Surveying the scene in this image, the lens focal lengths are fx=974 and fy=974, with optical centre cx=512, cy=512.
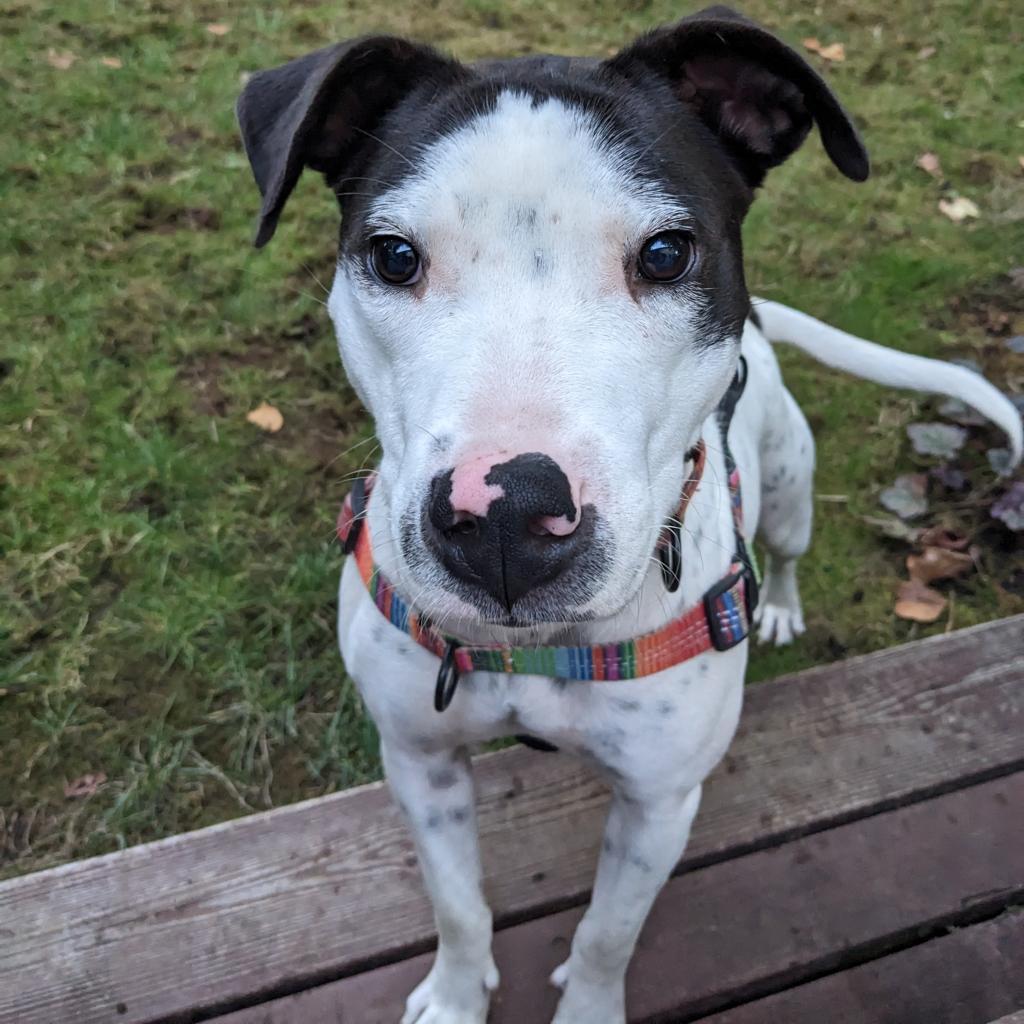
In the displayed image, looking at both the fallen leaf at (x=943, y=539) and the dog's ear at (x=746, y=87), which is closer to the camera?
the dog's ear at (x=746, y=87)

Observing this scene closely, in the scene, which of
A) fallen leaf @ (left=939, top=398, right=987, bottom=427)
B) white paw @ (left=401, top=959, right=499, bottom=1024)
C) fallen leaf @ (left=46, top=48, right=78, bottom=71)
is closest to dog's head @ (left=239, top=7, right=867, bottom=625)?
white paw @ (left=401, top=959, right=499, bottom=1024)

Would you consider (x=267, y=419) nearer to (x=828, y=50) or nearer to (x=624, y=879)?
(x=624, y=879)

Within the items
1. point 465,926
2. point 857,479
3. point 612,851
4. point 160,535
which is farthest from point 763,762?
point 160,535

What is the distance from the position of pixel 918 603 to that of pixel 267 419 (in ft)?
8.86

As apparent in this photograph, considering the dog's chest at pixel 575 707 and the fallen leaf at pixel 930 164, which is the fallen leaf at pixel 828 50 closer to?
the fallen leaf at pixel 930 164

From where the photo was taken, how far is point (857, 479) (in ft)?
13.5

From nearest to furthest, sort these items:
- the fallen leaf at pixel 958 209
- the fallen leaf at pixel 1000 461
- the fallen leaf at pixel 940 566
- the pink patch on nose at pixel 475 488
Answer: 1. the pink patch on nose at pixel 475 488
2. the fallen leaf at pixel 940 566
3. the fallen leaf at pixel 1000 461
4. the fallen leaf at pixel 958 209

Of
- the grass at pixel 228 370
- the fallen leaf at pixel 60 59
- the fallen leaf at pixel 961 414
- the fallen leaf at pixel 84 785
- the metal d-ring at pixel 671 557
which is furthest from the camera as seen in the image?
the fallen leaf at pixel 60 59

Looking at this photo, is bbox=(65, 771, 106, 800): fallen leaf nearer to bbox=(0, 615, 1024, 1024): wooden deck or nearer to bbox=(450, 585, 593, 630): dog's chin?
bbox=(0, 615, 1024, 1024): wooden deck

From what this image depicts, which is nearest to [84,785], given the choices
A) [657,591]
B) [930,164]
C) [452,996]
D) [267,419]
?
[452,996]

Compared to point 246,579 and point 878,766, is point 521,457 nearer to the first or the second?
point 878,766

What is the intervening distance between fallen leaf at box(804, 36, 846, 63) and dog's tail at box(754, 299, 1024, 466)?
3.58 metres

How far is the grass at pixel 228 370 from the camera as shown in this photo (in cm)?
330

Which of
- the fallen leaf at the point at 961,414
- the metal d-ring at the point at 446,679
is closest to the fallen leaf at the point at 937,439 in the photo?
the fallen leaf at the point at 961,414
